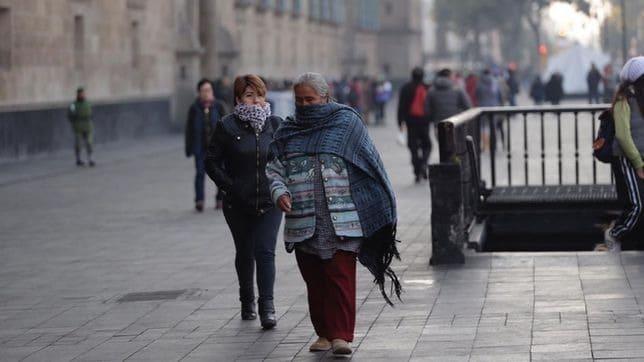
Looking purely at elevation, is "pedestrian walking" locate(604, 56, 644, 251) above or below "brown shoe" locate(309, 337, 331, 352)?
above

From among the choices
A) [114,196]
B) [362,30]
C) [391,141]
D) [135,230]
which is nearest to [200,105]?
[135,230]

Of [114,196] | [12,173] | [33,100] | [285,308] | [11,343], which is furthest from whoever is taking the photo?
[33,100]

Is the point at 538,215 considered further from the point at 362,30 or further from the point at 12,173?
the point at 362,30

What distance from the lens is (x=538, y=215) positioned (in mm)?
15703

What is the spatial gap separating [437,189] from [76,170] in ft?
51.4

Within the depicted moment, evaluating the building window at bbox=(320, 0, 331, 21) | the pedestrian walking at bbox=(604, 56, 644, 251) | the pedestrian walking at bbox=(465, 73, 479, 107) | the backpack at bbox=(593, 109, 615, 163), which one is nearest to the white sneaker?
the pedestrian walking at bbox=(604, 56, 644, 251)

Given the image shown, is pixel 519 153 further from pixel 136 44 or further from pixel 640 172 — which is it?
pixel 640 172

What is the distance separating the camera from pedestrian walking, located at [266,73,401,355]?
895 cm

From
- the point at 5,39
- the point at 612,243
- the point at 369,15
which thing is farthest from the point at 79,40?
the point at 369,15

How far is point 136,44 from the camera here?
41062 mm

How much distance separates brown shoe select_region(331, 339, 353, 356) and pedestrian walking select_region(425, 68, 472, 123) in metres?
13.6

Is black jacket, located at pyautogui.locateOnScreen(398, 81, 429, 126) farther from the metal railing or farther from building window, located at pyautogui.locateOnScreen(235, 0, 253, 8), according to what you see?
building window, located at pyautogui.locateOnScreen(235, 0, 253, 8)

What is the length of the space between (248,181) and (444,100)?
12.3 metres

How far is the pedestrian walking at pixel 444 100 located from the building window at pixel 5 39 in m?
10.7
